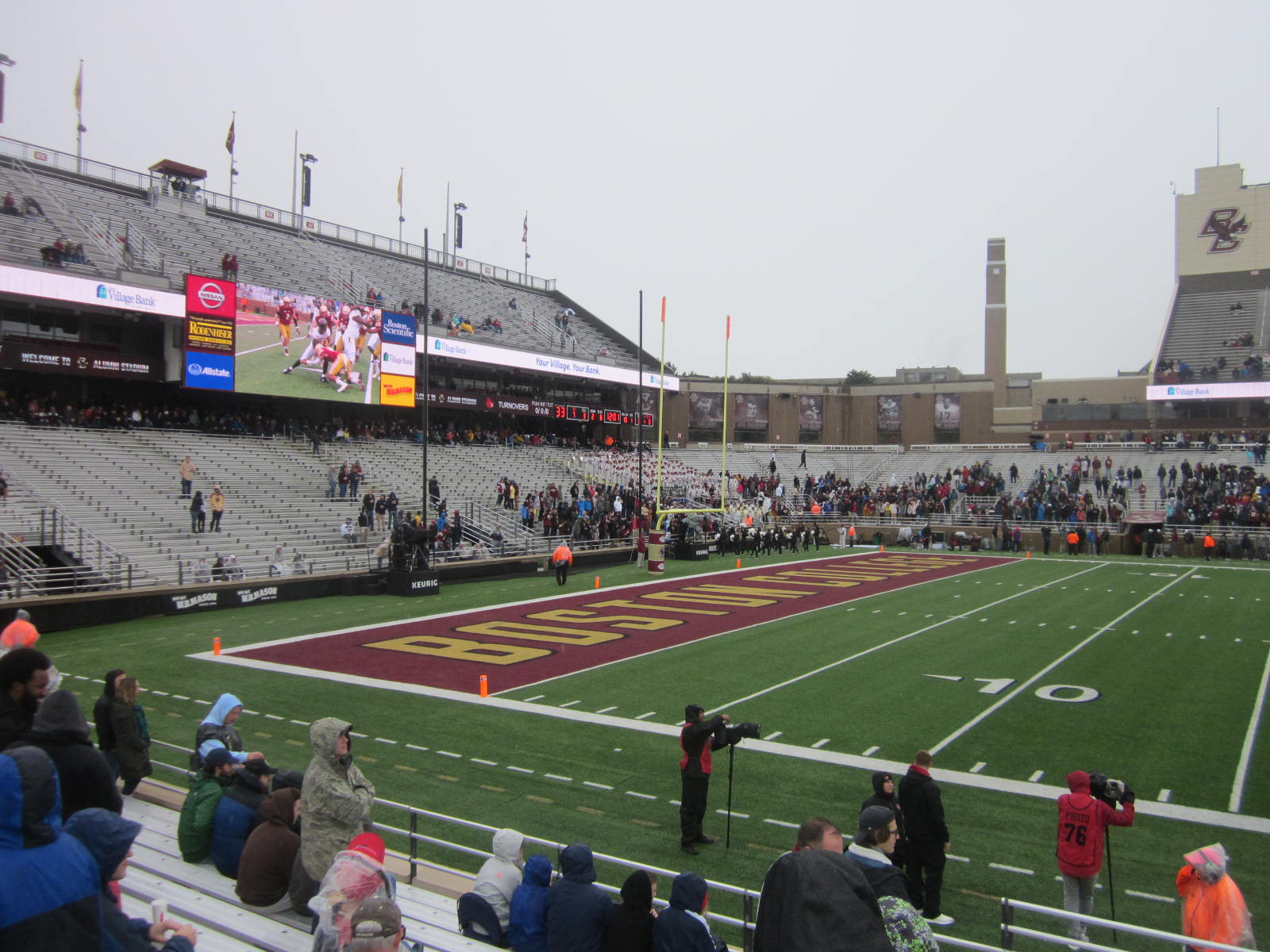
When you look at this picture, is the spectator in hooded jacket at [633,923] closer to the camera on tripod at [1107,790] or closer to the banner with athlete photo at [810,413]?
the camera on tripod at [1107,790]

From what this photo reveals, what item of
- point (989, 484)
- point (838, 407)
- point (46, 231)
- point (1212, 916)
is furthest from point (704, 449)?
point (1212, 916)

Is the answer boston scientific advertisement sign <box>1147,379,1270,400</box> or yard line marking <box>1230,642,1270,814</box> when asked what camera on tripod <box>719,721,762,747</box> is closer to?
yard line marking <box>1230,642,1270,814</box>

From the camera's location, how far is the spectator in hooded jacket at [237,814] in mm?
6148

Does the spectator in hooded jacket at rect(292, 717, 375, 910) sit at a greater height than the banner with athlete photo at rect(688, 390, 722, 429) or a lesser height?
lesser

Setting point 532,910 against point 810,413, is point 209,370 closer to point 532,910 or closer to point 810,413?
point 532,910

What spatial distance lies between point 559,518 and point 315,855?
29.8m

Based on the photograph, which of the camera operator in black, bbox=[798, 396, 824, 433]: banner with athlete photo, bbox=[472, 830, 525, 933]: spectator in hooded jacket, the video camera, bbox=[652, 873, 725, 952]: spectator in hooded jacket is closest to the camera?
bbox=[652, 873, 725, 952]: spectator in hooded jacket

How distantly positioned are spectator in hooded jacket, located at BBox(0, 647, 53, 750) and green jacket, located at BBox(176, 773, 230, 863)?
1.23 meters

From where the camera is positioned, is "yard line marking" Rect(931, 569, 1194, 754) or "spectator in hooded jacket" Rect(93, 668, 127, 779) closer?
"spectator in hooded jacket" Rect(93, 668, 127, 779)

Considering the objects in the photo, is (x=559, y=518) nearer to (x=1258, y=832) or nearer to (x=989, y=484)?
(x=989, y=484)

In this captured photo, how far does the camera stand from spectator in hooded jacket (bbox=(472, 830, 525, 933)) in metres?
5.58

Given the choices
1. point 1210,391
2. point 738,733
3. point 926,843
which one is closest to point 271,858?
point 738,733

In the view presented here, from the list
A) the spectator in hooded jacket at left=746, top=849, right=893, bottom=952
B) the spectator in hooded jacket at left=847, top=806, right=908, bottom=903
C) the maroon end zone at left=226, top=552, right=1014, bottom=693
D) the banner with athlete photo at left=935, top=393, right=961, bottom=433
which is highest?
the banner with athlete photo at left=935, top=393, right=961, bottom=433

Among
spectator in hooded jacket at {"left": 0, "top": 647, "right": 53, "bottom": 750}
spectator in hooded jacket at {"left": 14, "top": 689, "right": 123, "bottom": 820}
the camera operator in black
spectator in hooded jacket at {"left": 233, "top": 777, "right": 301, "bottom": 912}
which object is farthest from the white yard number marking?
spectator in hooded jacket at {"left": 0, "top": 647, "right": 53, "bottom": 750}
